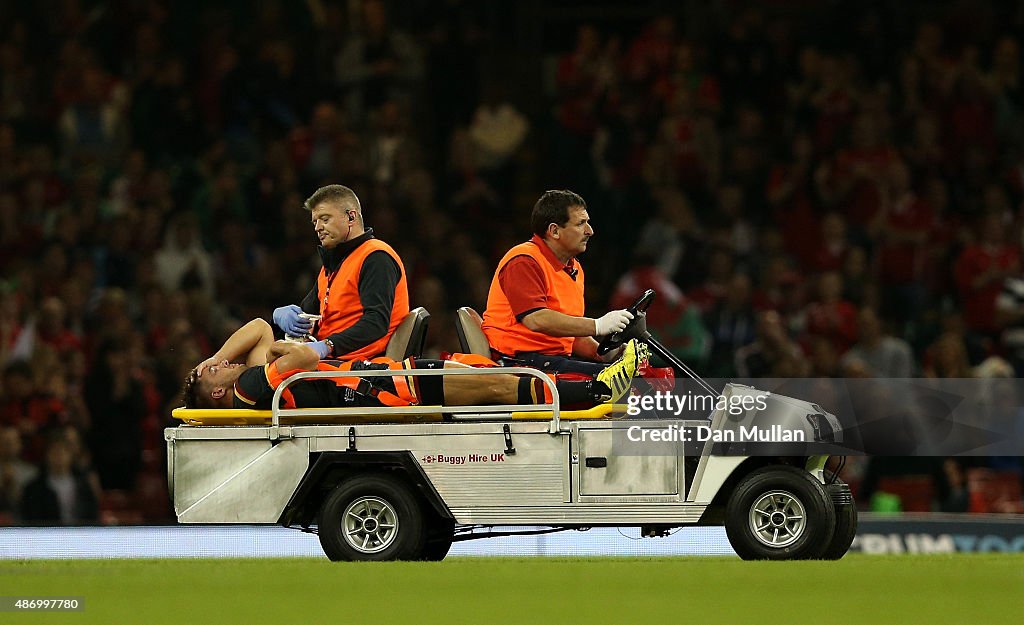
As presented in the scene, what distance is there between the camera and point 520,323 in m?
11.4

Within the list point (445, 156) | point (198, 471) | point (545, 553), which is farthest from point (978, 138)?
point (198, 471)

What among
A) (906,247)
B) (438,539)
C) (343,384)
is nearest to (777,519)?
(438,539)

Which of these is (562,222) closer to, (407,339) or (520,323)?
(520,323)

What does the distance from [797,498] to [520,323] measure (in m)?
1.91

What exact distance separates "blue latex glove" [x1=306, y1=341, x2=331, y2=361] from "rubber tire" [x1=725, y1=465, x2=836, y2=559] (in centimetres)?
239

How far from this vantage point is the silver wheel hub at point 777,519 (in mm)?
10711

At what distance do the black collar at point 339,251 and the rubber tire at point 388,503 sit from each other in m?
1.31

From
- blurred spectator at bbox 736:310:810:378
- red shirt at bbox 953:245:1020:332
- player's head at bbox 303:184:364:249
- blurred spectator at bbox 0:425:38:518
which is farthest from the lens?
red shirt at bbox 953:245:1020:332

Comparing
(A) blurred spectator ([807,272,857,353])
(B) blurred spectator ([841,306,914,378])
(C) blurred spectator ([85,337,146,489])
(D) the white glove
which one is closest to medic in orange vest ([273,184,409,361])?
(D) the white glove

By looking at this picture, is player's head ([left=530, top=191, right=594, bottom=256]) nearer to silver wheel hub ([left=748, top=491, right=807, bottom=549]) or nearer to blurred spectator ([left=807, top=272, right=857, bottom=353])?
silver wheel hub ([left=748, top=491, right=807, bottom=549])

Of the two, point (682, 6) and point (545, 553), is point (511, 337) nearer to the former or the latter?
point (545, 553)

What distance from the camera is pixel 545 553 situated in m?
13.4

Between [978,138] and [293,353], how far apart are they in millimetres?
9966

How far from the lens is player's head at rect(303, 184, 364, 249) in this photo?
446 inches
